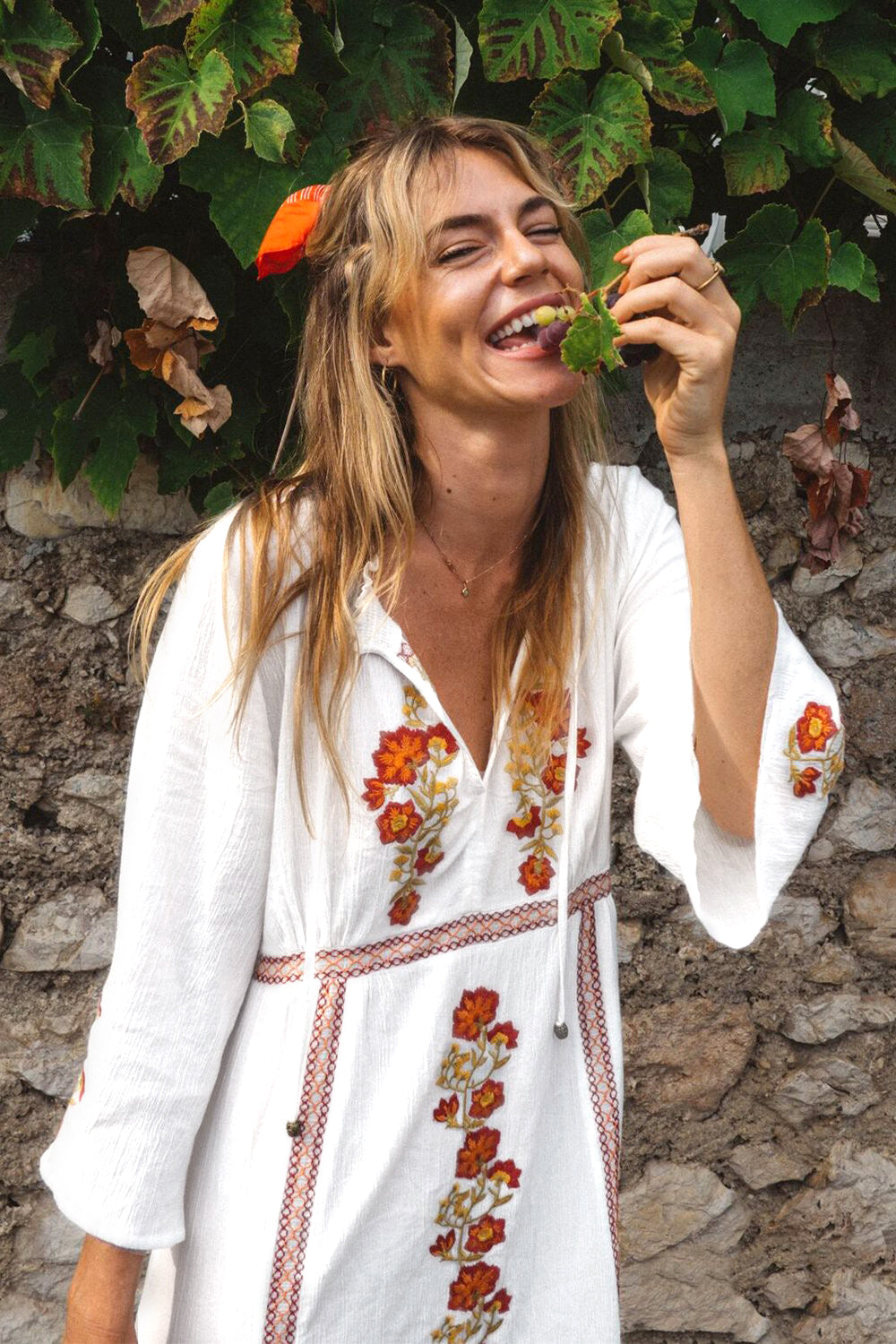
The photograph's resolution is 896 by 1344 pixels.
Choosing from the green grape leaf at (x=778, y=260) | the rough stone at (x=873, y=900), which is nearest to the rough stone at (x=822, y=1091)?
the rough stone at (x=873, y=900)

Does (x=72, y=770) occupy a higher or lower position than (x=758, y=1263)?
higher

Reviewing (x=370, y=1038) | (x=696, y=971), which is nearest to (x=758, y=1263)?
(x=696, y=971)

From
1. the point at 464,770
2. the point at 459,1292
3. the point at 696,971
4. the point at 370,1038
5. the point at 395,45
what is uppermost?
the point at 395,45

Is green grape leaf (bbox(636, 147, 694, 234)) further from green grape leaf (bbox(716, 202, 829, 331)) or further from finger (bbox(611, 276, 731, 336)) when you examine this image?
finger (bbox(611, 276, 731, 336))

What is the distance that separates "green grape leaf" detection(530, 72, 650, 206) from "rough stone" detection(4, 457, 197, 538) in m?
0.70

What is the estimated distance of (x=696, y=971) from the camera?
2.08 m

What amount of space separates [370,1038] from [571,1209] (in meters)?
0.29

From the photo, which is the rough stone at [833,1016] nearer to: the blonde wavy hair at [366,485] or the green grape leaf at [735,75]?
the blonde wavy hair at [366,485]

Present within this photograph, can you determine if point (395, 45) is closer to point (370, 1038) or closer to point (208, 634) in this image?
point (208, 634)

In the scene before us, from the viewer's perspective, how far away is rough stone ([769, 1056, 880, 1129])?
214cm

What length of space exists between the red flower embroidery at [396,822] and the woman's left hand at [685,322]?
0.44 meters

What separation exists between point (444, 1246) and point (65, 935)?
2.79ft

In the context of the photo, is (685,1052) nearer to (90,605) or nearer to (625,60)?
(90,605)

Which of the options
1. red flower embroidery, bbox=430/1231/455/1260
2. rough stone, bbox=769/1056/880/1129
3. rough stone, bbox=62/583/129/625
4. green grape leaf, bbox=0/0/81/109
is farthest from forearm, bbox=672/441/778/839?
rough stone, bbox=769/1056/880/1129
